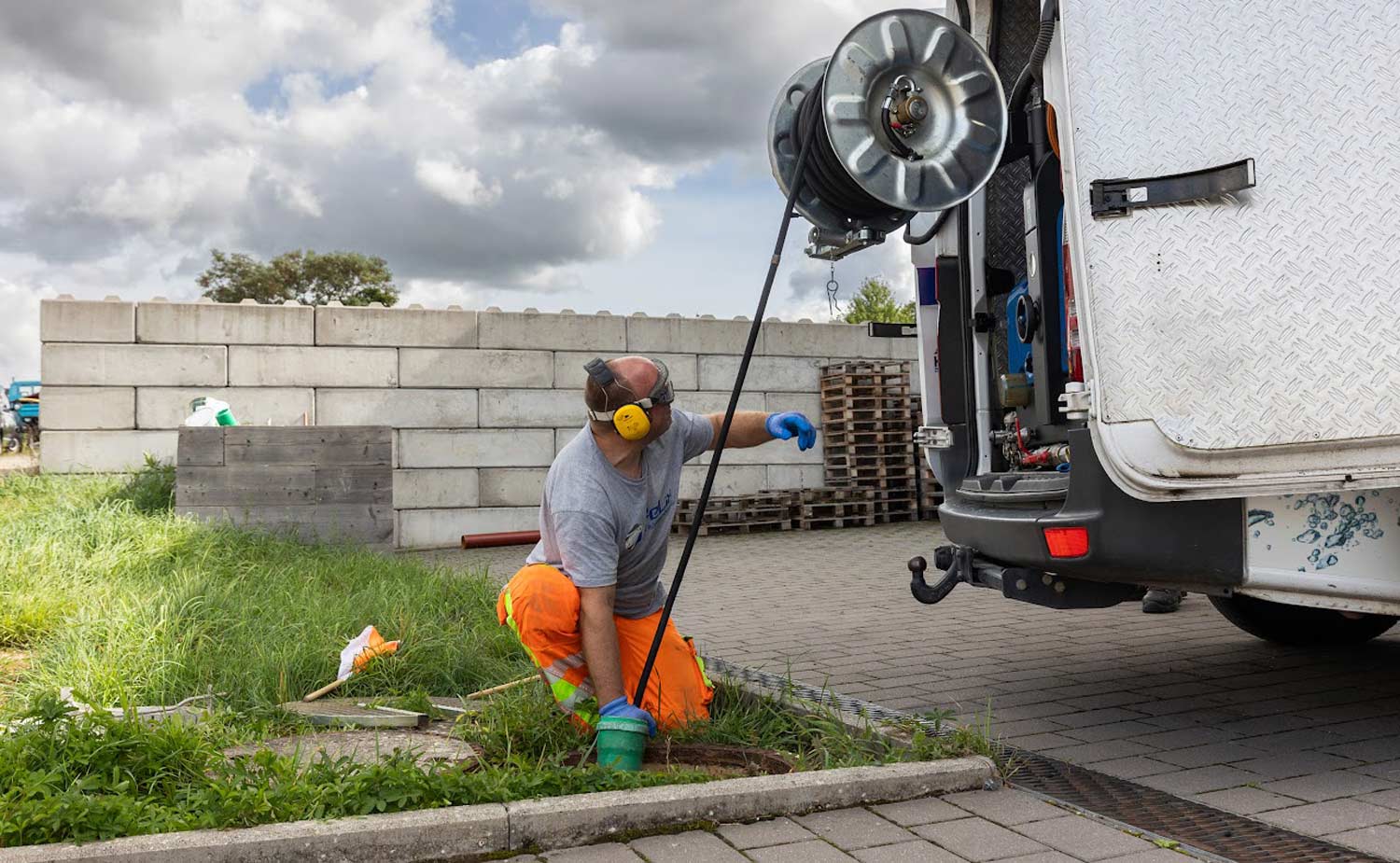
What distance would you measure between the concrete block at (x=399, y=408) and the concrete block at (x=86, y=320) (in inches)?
74.4

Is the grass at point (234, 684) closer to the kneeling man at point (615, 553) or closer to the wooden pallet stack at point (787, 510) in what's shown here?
the kneeling man at point (615, 553)

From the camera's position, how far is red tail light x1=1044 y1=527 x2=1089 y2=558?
3.65m

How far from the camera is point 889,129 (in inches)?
163

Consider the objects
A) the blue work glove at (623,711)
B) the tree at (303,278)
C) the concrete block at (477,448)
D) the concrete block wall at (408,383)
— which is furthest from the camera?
the tree at (303,278)

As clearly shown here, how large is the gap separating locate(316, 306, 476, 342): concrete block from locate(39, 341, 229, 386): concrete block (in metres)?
1.05

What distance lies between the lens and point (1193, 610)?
6.73 m

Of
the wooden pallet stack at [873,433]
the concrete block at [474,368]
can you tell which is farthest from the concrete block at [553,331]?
the wooden pallet stack at [873,433]

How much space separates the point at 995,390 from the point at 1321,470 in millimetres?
1778

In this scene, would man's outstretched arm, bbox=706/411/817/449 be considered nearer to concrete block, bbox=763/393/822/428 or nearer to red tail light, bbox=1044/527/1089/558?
red tail light, bbox=1044/527/1089/558

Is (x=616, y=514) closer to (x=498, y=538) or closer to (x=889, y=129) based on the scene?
(x=889, y=129)

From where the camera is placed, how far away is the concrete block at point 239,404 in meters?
11.4

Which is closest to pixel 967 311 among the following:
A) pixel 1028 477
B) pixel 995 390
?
pixel 995 390

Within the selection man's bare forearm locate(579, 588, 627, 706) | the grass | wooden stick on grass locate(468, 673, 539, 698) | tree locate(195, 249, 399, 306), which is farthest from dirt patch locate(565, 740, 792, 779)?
tree locate(195, 249, 399, 306)

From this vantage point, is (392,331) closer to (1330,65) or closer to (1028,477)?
(1028,477)
